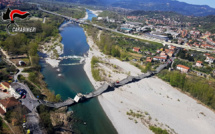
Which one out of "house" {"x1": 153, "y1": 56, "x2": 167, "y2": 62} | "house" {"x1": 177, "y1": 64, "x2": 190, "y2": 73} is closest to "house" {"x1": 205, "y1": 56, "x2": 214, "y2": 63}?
"house" {"x1": 177, "y1": 64, "x2": 190, "y2": 73}

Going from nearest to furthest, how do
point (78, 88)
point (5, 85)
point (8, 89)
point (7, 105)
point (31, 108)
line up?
point (7, 105) → point (31, 108) → point (8, 89) → point (5, 85) → point (78, 88)

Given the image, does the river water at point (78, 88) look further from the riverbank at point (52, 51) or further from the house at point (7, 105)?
the house at point (7, 105)

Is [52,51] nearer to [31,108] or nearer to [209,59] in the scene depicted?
[31,108]

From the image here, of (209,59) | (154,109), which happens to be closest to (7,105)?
(154,109)

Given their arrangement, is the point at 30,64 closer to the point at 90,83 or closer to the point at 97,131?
the point at 90,83

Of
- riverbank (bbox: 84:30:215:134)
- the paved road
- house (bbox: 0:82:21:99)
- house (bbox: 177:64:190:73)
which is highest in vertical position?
house (bbox: 0:82:21:99)

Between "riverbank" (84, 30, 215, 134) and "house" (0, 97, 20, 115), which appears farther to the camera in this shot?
"riverbank" (84, 30, 215, 134)

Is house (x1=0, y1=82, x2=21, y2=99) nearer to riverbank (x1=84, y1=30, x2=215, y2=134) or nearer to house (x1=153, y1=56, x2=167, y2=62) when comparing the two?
riverbank (x1=84, y1=30, x2=215, y2=134)

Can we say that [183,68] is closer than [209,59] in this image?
Yes
